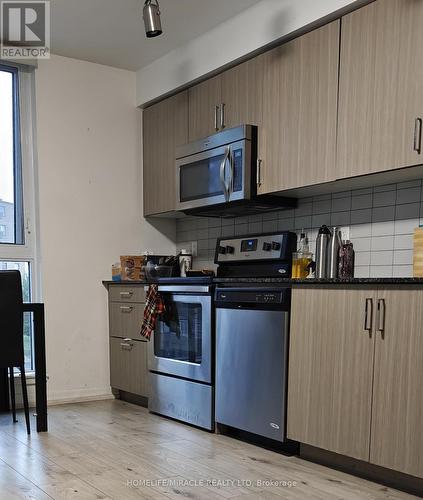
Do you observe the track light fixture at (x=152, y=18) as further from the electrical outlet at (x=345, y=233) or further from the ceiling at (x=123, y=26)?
the electrical outlet at (x=345, y=233)

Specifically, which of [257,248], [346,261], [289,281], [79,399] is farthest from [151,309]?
[346,261]

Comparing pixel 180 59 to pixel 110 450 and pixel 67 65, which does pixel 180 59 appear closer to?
pixel 67 65

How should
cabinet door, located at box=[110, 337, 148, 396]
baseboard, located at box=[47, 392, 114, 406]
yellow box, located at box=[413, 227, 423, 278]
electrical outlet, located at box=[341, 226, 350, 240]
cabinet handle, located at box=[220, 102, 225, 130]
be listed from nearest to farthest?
yellow box, located at box=[413, 227, 423, 278] → electrical outlet, located at box=[341, 226, 350, 240] → cabinet handle, located at box=[220, 102, 225, 130] → cabinet door, located at box=[110, 337, 148, 396] → baseboard, located at box=[47, 392, 114, 406]

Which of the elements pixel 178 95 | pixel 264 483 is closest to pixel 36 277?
pixel 178 95

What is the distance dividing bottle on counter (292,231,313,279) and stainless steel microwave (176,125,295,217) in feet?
0.81

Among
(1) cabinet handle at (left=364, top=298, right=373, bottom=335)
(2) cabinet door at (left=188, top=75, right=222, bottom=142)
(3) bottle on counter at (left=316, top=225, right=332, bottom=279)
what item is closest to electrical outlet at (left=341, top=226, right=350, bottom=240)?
(3) bottle on counter at (left=316, top=225, right=332, bottom=279)

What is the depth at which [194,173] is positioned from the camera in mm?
3465

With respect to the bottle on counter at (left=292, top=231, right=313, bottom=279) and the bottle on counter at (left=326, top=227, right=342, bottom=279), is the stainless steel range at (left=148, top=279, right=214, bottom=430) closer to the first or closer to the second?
the bottle on counter at (left=292, top=231, right=313, bottom=279)

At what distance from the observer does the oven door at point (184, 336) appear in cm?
300

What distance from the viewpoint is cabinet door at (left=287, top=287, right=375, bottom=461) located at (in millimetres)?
2215

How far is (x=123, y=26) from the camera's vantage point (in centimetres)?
330

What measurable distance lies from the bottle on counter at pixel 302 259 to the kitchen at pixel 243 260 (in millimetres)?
11

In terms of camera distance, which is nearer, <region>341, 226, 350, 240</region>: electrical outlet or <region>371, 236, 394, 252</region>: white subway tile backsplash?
<region>371, 236, 394, 252</region>: white subway tile backsplash

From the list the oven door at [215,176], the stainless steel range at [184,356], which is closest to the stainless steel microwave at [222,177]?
the oven door at [215,176]
